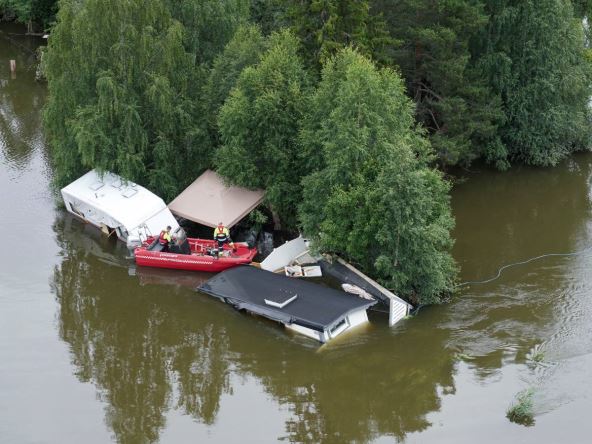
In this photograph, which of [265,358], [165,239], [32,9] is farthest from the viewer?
[32,9]

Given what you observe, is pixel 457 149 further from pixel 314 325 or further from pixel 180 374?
pixel 180 374

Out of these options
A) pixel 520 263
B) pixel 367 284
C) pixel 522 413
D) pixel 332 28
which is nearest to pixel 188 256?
pixel 367 284

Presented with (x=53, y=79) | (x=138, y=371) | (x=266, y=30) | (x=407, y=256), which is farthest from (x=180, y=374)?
(x=266, y=30)

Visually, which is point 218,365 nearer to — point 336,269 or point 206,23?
point 336,269

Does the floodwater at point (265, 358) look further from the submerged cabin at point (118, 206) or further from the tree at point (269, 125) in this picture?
the tree at point (269, 125)

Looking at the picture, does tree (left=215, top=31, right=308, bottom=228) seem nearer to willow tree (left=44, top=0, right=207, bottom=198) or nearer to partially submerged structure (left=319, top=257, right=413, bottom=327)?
willow tree (left=44, top=0, right=207, bottom=198)

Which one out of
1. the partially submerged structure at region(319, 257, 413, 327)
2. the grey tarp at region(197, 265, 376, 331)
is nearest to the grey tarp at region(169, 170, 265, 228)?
the grey tarp at region(197, 265, 376, 331)
